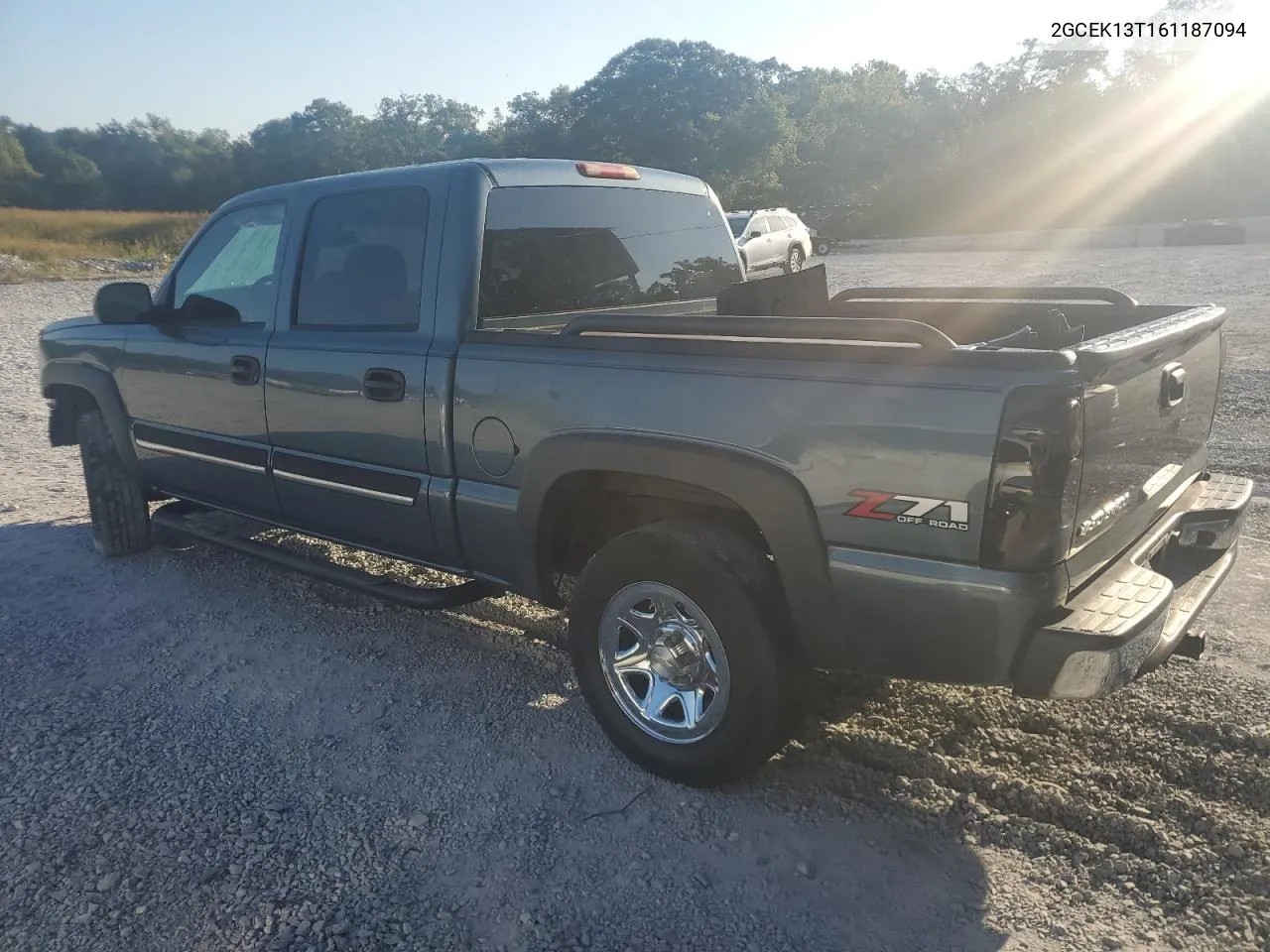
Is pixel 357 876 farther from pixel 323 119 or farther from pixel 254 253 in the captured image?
pixel 323 119

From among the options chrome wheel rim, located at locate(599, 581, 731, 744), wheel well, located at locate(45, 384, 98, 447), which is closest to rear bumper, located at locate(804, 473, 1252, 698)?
chrome wheel rim, located at locate(599, 581, 731, 744)

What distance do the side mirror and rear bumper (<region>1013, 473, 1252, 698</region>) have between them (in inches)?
160

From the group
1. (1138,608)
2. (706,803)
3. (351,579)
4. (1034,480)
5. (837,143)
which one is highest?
(837,143)

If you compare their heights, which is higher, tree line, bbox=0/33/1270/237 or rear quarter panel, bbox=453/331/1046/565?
tree line, bbox=0/33/1270/237

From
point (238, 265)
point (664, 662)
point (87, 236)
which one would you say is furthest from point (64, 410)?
point (87, 236)

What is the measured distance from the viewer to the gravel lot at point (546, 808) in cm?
254

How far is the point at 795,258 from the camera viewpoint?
2253cm

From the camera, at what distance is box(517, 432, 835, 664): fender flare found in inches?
106

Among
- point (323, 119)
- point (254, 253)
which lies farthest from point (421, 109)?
point (254, 253)

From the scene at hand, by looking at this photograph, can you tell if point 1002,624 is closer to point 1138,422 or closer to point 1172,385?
point 1138,422

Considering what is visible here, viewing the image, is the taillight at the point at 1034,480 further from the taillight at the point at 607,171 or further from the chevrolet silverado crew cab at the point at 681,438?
the taillight at the point at 607,171

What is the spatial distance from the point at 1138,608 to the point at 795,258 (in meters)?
20.8

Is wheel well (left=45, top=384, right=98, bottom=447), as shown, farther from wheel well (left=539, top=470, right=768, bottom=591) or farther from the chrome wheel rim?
the chrome wheel rim

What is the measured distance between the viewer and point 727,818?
9.75 ft
